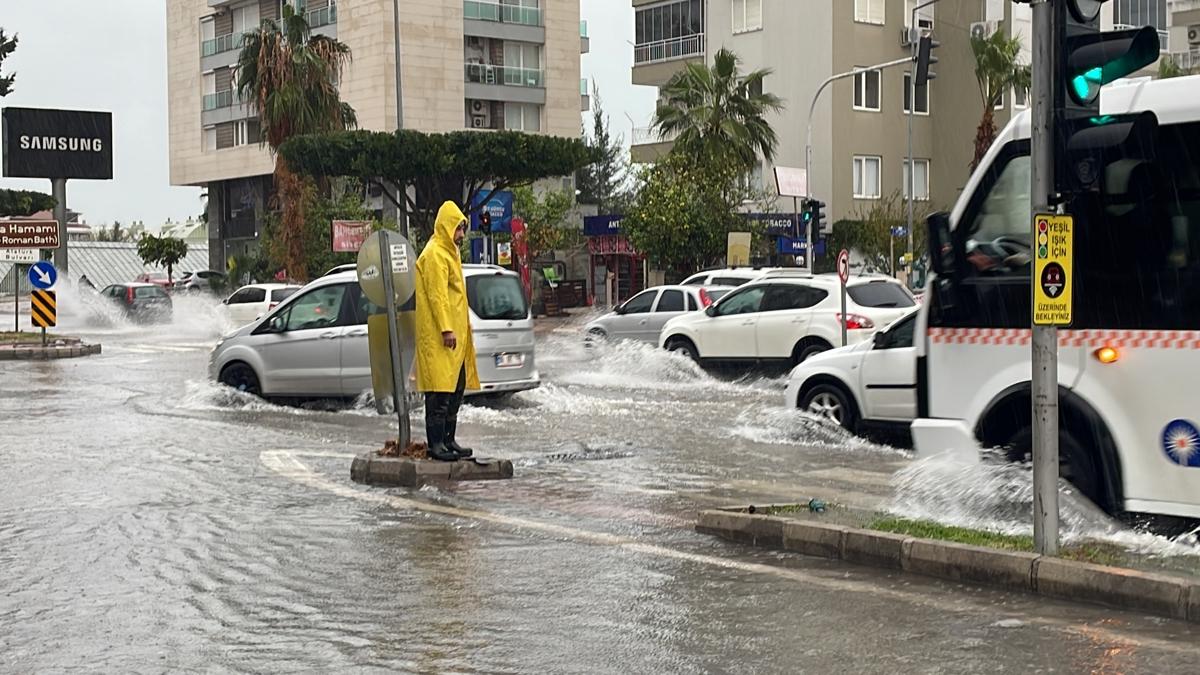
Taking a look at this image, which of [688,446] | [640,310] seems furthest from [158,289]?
[688,446]

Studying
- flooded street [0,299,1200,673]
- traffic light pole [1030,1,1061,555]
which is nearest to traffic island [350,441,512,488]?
Result: flooded street [0,299,1200,673]

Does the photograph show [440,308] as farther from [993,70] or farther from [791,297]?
[993,70]

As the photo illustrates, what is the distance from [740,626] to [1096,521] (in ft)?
9.11

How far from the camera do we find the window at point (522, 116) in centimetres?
7250

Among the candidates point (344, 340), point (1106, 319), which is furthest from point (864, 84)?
point (1106, 319)

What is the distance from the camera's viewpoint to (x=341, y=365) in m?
17.9

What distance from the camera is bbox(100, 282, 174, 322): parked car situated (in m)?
48.1

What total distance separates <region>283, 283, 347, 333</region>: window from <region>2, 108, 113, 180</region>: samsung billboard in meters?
37.8

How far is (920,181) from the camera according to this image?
2275 inches

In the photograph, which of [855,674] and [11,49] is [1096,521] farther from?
[11,49]

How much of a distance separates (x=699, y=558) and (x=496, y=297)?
31.7 feet

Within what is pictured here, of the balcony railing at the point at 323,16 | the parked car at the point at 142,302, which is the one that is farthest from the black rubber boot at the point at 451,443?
the balcony railing at the point at 323,16

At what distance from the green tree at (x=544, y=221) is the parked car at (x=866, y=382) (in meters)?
43.2

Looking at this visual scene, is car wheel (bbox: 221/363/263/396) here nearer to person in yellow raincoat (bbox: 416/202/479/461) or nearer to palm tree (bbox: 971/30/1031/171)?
person in yellow raincoat (bbox: 416/202/479/461)
